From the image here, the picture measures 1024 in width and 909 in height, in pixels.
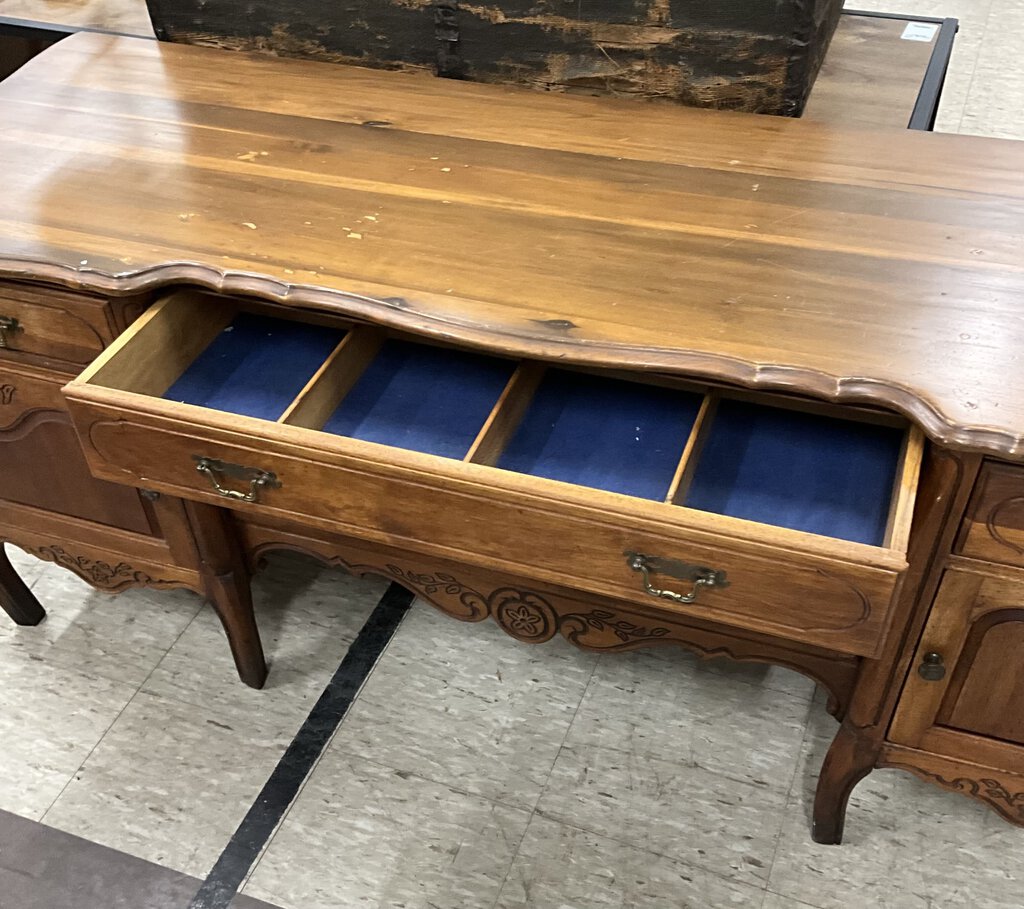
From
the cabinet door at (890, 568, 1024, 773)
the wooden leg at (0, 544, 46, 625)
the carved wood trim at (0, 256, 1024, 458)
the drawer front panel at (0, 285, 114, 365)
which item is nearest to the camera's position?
the carved wood trim at (0, 256, 1024, 458)

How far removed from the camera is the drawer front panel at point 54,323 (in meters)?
1.06

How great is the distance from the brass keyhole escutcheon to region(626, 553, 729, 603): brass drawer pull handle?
275 millimetres

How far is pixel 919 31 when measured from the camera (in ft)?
4.96

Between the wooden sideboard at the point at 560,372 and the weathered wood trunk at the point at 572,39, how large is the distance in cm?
6

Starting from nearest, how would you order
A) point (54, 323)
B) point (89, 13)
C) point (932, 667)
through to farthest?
point (932, 667)
point (54, 323)
point (89, 13)

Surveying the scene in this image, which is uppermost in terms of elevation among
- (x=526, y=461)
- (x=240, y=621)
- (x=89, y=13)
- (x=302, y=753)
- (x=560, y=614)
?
(x=89, y=13)

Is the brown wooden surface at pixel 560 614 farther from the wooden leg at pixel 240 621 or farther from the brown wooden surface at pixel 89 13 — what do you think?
the brown wooden surface at pixel 89 13

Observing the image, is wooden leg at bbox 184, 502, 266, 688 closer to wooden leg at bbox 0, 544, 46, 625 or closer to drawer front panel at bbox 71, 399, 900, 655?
drawer front panel at bbox 71, 399, 900, 655

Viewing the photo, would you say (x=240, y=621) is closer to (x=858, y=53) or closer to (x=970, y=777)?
(x=970, y=777)

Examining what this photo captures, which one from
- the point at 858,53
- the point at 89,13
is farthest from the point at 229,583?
the point at 858,53

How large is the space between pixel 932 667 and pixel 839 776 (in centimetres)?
24

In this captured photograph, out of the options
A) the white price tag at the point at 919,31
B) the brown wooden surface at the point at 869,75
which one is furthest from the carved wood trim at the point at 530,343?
the white price tag at the point at 919,31

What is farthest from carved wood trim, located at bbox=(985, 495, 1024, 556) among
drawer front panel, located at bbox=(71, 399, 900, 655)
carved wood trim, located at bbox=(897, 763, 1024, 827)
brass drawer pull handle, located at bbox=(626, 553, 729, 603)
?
carved wood trim, located at bbox=(897, 763, 1024, 827)

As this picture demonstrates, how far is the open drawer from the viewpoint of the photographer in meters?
0.83
